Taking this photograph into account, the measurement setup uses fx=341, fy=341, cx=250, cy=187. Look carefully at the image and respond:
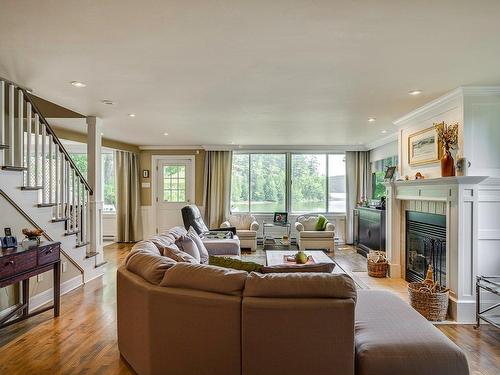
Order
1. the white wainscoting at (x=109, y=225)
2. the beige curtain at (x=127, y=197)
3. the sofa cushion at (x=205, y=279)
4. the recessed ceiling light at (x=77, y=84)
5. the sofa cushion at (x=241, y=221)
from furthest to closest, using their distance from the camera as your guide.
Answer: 1. the white wainscoting at (x=109, y=225)
2. the beige curtain at (x=127, y=197)
3. the sofa cushion at (x=241, y=221)
4. the recessed ceiling light at (x=77, y=84)
5. the sofa cushion at (x=205, y=279)

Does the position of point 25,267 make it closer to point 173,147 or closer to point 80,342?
point 80,342

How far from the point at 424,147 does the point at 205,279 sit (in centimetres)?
345

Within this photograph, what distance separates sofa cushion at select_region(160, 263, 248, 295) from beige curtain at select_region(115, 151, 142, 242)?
20.5 feet

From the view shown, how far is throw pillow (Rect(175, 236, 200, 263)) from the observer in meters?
3.67

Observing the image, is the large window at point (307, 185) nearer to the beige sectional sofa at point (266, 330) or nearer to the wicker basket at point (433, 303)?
the wicker basket at point (433, 303)

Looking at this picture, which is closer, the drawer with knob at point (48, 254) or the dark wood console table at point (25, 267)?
the dark wood console table at point (25, 267)

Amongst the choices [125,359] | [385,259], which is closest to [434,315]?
[385,259]

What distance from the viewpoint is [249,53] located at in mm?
2572

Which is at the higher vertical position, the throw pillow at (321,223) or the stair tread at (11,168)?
the stair tread at (11,168)

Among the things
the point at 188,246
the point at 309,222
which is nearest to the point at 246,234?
the point at 309,222

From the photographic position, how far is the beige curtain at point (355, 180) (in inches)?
317

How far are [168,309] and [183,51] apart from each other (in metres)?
1.82

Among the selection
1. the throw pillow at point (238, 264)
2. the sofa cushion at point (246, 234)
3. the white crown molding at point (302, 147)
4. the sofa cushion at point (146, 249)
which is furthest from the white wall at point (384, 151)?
the sofa cushion at point (146, 249)

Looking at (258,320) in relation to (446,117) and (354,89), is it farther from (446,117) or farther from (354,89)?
(446,117)
